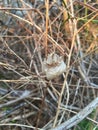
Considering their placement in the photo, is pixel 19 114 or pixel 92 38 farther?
pixel 92 38

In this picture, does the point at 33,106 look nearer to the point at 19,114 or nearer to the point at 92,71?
the point at 19,114

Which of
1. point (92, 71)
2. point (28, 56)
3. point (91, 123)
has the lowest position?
point (91, 123)

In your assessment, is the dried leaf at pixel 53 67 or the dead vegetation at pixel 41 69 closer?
the dried leaf at pixel 53 67

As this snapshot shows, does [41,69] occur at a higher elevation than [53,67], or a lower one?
lower

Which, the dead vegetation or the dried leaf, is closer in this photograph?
the dried leaf

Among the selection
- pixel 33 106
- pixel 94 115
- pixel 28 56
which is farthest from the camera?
pixel 28 56

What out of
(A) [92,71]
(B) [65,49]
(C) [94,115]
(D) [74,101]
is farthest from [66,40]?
(C) [94,115]

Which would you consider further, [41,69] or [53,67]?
[41,69]

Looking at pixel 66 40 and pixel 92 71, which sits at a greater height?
pixel 66 40
